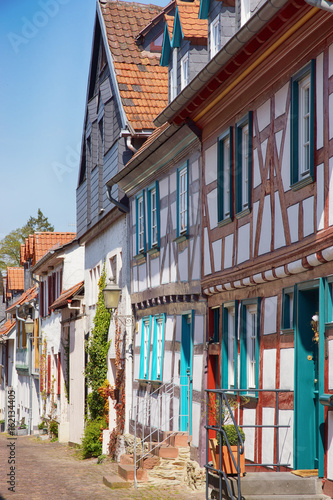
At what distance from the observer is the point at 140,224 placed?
66.6 feet

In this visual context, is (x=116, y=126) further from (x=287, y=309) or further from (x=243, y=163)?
(x=287, y=309)

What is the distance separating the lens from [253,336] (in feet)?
42.2

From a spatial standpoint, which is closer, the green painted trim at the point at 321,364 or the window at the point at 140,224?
the green painted trim at the point at 321,364

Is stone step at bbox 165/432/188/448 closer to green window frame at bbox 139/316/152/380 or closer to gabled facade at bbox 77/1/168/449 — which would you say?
green window frame at bbox 139/316/152/380

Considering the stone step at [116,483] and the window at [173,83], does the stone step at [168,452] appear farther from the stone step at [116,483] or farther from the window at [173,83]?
the window at [173,83]

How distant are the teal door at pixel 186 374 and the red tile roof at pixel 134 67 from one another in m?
6.50

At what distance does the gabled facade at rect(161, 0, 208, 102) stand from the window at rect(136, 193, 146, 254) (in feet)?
8.73

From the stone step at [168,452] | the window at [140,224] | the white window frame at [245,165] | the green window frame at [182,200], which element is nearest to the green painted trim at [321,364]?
the white window frame at [245,165]

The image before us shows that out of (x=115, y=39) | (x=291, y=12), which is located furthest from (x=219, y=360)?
(x=115, y=39)

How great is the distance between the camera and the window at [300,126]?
1089cm

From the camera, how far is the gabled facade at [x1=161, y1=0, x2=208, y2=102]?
57.3 feet

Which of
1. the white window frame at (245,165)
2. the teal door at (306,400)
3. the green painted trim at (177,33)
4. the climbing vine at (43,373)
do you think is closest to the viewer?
the teal door at (306,400)

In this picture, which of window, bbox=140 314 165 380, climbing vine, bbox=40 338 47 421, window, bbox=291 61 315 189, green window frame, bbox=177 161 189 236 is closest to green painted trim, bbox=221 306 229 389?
green window frame, bbox=177 161 189 236

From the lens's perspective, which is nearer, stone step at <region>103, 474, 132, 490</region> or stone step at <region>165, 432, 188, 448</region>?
stone step at <region>103, 474, 132, 490</region>
